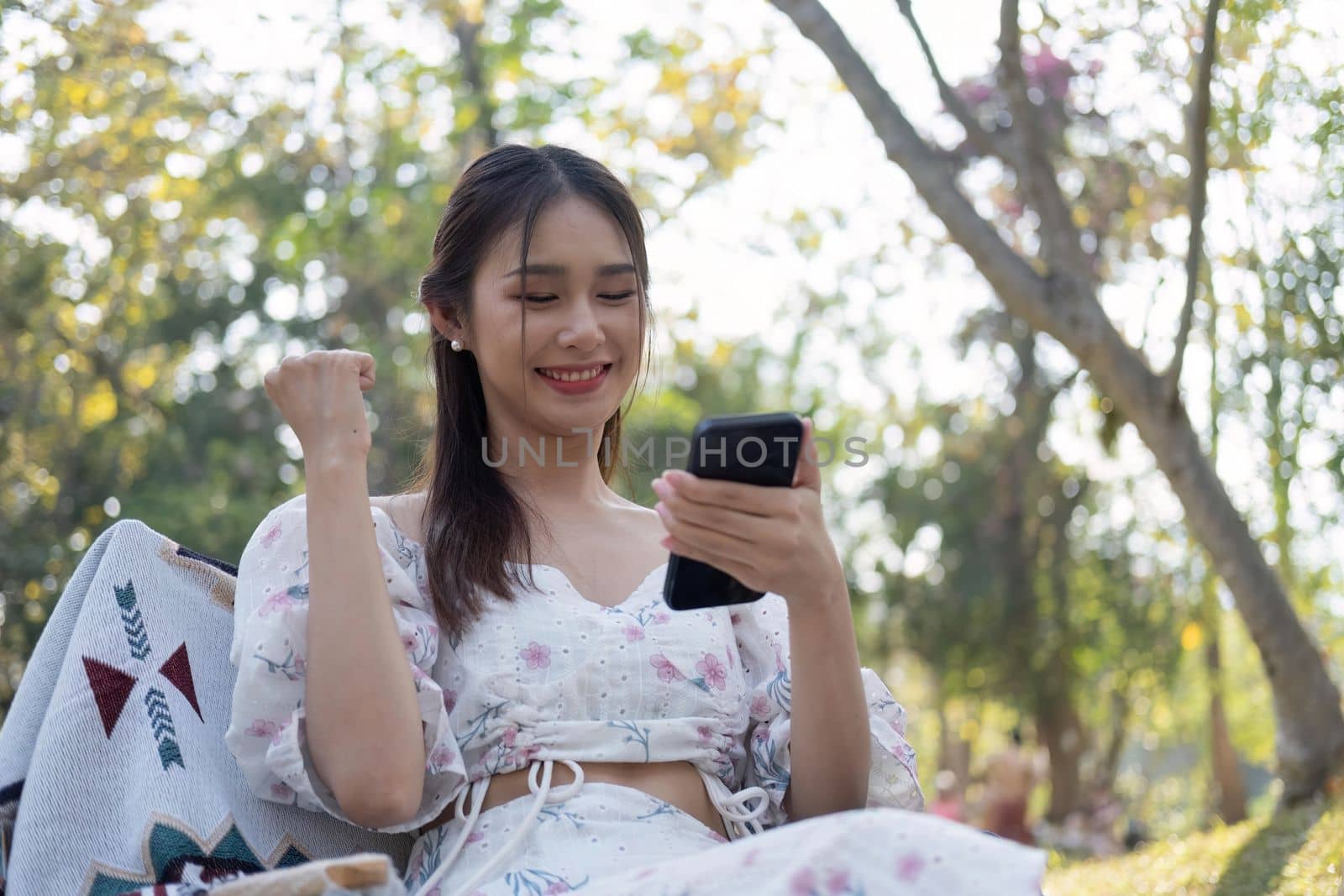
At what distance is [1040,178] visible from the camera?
4.58 metres

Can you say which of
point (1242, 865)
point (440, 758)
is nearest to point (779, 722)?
point (440, 758)

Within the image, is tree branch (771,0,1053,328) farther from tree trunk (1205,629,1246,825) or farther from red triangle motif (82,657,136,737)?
red triangle motif (82,657,136,737)

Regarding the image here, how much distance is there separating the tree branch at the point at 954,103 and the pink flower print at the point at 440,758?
10.2 feet

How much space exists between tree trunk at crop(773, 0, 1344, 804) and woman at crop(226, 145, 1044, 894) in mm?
2531

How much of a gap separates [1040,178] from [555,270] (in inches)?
118

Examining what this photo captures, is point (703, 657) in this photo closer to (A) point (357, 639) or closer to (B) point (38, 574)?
(A) point (357, 639)

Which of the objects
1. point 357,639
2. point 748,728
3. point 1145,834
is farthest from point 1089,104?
point 357,639

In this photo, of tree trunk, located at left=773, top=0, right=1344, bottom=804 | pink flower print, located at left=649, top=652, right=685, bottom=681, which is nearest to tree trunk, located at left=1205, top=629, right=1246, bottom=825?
tree trunk, located at left=773, top=0, right=1344, bottom=804

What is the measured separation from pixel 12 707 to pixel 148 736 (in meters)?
0.21

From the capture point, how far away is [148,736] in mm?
1723

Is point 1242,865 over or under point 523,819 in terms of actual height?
under

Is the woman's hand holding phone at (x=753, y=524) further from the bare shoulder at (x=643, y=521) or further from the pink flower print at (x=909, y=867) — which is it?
the bare shoulder at (x=643, y=521)

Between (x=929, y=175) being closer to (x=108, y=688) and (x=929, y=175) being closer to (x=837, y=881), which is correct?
(x=108, y=688)

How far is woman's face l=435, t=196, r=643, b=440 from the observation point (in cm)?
201
